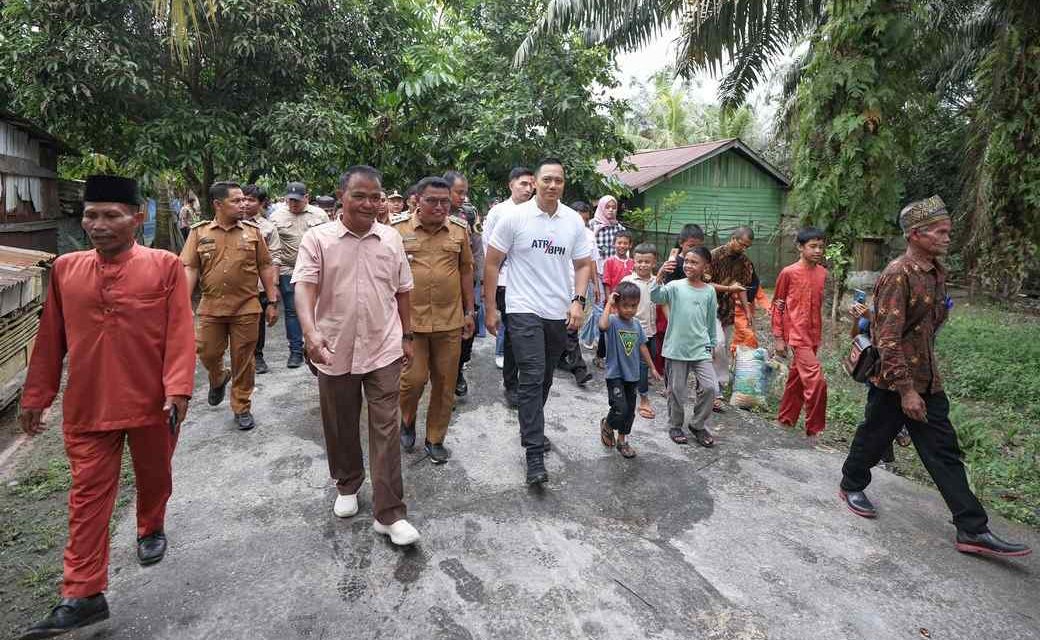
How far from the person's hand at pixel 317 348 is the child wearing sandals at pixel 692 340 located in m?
2.72

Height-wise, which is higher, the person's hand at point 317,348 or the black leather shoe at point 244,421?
the person's hand at point 317,348

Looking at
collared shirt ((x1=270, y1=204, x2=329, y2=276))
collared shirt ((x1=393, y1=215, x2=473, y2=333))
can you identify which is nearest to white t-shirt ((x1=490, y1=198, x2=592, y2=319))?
collared shirt ((x1=393, y1=215, x2=473, y2=333))

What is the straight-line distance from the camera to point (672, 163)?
55.8 feet

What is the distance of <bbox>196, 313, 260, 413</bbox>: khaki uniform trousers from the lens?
4809 mm

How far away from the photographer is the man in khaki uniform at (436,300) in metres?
4.04

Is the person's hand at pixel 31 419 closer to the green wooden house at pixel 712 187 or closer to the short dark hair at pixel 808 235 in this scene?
the short dark hair at pixel 808 235

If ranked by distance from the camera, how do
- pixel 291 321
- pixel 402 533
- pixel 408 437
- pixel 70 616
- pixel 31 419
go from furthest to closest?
pixel 291 321, pixel 408 437, pixel 402 533, pixel 31 419, pixel 70 616

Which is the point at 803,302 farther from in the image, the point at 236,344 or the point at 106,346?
the point at 106,346

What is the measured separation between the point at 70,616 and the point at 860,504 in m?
4.09

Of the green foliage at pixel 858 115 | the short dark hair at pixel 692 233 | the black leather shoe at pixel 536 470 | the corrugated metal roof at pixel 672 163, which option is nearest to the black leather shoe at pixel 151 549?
the black leather shoe at pixel 536 470

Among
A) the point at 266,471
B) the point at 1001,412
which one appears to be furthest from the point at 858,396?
the point at 266,471

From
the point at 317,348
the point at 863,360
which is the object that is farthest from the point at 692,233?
the point at 317,348

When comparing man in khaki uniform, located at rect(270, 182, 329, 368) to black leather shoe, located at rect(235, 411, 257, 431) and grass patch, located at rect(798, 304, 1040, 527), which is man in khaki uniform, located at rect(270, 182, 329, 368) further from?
grass patch, located at rect(798, 304, 1040, 527)

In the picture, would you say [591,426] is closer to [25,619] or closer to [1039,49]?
[25,619]
